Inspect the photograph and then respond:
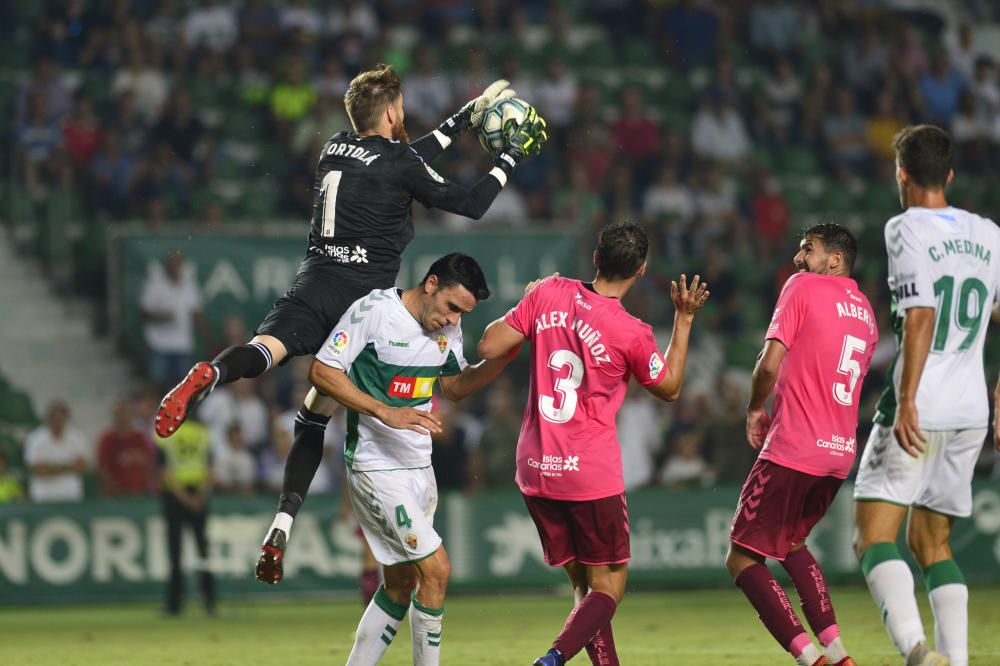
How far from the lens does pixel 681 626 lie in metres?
12.6

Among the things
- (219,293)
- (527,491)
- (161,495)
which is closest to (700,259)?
(219,293)

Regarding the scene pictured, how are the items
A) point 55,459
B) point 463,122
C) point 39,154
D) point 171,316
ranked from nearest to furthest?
point 463,122, point 55,459, point 171,316, point 39,154

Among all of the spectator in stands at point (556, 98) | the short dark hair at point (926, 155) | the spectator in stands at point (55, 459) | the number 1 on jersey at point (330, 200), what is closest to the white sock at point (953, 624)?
the short dark hair at point (926, 155)

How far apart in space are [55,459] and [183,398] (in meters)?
8.74

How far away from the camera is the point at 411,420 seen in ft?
24.1

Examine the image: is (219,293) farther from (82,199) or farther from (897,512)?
(897,512)

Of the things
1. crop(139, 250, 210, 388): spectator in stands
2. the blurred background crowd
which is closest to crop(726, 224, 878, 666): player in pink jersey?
the blurred background crowd

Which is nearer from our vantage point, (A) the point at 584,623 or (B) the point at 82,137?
(A) the point at 584,623

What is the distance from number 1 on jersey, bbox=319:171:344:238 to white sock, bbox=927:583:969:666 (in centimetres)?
368

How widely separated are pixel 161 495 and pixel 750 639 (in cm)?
621

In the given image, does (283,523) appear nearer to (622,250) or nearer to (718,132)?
(622,250)

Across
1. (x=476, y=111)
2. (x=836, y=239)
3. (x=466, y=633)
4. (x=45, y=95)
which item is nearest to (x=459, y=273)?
(x=476, y=111)

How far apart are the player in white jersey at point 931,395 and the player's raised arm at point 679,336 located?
0.95 m

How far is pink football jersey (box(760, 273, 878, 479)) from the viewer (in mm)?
7750
